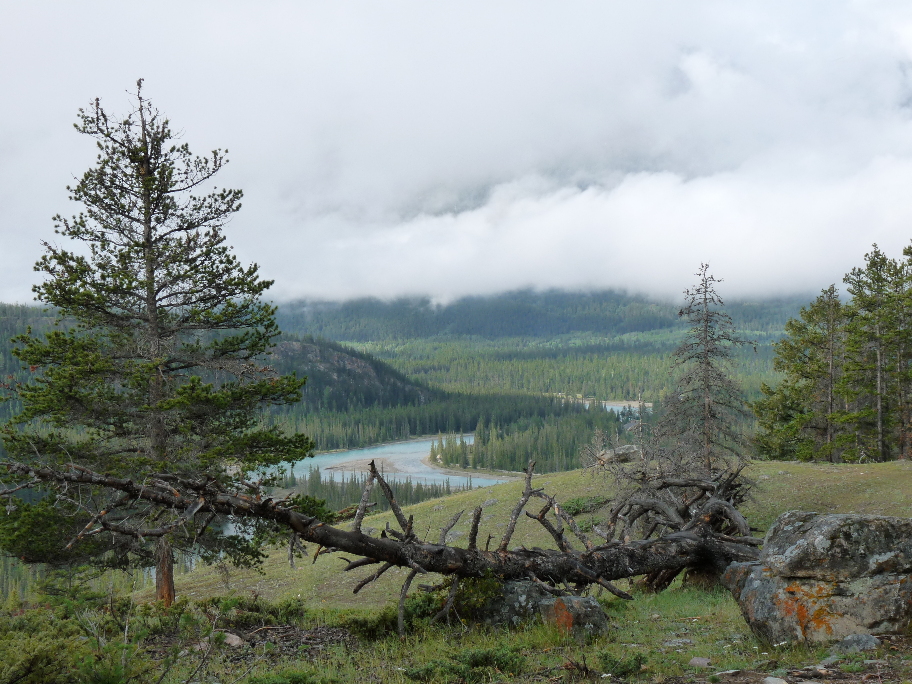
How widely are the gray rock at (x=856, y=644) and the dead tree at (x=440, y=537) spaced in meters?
3.40

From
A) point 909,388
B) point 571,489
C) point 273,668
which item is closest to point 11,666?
point 273,668

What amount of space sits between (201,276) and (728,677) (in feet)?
62.9

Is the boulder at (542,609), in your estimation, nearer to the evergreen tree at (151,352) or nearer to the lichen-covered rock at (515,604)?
the lichen-covered rock at (515,604)

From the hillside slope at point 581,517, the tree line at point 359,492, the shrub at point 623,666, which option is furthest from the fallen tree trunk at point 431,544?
the tree line at point 359,492

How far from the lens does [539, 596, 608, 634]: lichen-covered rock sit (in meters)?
8.86

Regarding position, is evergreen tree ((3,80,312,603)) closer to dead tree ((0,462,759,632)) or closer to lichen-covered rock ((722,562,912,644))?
dead tree ((0,462,759,632))

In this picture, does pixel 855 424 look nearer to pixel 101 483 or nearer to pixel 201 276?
pixel 201 276

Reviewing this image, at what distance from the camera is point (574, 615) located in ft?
29.4

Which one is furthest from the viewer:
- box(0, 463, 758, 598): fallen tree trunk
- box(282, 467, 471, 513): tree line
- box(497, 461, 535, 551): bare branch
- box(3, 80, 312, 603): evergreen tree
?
box(282, 467, 471, 513): tree line

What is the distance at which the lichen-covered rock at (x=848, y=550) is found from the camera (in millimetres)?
7750

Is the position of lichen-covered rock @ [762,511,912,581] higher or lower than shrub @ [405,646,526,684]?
higher

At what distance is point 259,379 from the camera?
19469 mm

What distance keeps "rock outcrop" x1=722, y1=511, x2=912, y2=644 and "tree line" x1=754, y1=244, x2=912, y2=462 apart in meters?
39.3

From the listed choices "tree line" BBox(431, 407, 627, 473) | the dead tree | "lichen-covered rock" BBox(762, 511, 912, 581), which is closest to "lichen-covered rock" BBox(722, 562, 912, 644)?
"lichen-covered rock" BBox(762, 511, 912, 581)
